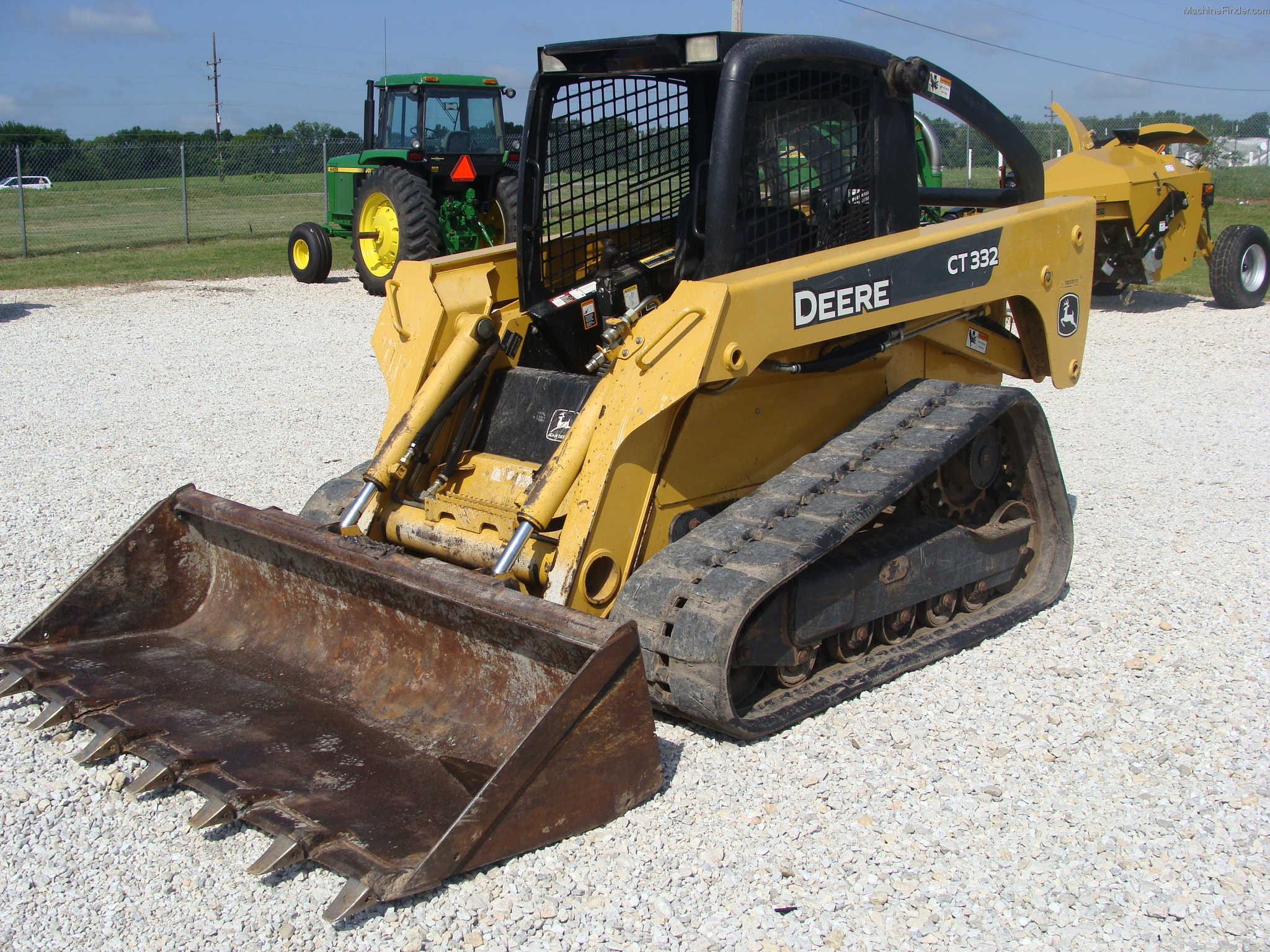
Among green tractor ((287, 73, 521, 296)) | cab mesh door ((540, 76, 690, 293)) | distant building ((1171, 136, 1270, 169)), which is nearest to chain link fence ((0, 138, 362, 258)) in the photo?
green tractor ((287, 73, 521, 296))

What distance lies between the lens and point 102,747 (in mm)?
3281

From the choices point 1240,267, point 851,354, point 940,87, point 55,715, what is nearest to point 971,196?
point 940,87

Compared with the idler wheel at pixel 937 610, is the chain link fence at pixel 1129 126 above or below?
above

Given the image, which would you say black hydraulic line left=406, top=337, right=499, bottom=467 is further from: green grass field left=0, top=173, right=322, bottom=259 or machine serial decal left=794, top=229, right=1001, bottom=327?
green grass field left=0, top=173, right=322, bottom=259

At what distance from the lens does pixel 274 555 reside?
4.05 meters

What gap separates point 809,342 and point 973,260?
944mm

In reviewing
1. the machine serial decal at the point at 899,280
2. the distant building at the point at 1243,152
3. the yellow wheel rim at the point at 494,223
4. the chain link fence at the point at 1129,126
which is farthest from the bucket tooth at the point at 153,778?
the distant building at the point at 1243,152

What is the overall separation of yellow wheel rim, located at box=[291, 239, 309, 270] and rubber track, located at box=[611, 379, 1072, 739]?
12.7 metres

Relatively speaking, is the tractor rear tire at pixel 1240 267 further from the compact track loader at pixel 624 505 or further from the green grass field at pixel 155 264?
the green grass field at pixel 155 264

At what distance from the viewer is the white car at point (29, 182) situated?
20430 mm

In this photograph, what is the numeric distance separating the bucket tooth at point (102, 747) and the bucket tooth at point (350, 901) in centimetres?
102

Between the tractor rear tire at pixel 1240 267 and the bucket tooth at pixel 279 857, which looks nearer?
the bucket tooth at pixel 279 857

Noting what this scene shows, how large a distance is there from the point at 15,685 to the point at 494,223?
11712 millimetres

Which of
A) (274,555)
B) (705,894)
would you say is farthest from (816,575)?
(274,555)
